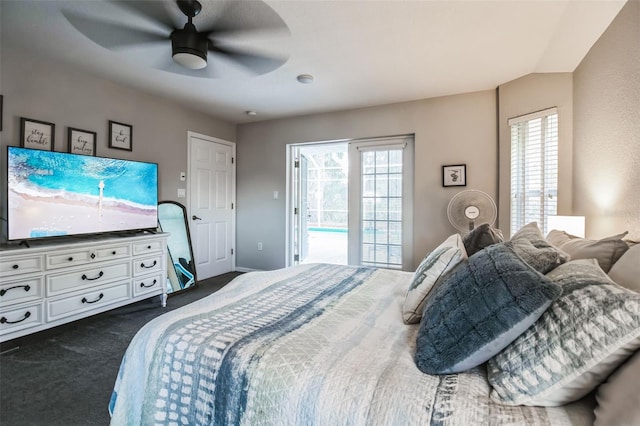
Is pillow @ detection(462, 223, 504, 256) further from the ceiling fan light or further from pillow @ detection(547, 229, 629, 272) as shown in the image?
the ceiling fan light

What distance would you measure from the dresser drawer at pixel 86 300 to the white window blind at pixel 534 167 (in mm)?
3981

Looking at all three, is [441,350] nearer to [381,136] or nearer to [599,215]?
[599,215]

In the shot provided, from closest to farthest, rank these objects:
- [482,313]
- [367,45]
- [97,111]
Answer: [482,313] < [367,45] < [97,111]

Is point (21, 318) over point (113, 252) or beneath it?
beneath

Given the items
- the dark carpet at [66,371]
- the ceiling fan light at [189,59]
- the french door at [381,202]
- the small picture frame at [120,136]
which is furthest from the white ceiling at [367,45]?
the dark carpet at [66,371]

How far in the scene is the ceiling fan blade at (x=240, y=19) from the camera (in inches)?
74.1

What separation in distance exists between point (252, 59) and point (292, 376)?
2.52m

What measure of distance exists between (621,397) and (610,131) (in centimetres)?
198

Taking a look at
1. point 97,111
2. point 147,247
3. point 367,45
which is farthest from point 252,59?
point 147,247

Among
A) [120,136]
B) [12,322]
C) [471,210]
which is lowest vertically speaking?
[12,322]

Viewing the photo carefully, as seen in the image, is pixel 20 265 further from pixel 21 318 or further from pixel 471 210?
Result: pixel 471 210

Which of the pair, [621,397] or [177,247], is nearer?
[621,397]

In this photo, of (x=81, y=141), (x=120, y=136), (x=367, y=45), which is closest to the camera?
(x=367, y=45)

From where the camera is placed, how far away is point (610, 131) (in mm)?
1903
